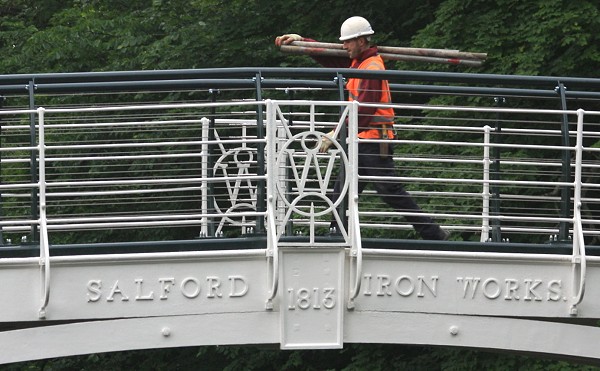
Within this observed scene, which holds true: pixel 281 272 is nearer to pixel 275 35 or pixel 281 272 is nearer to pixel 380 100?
pixel 380 100

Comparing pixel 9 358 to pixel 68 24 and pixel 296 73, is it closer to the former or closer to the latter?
pixel 296 73

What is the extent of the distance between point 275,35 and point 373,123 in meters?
9.83

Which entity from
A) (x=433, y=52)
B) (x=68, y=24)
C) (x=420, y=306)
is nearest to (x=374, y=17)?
(x=68, y=24)

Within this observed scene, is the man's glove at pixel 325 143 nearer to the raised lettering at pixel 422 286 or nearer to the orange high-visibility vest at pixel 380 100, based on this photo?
the orange high-visibility vest at pixel 380 100

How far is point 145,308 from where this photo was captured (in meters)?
10.2

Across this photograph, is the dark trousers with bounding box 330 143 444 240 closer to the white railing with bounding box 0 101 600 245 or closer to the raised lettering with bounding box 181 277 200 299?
the white railing with bounding box 0 101 600 245

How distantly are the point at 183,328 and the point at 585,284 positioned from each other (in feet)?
8.99

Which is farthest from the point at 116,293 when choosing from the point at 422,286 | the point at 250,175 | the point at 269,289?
the point at 422,286

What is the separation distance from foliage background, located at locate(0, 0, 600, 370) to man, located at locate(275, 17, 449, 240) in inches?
250

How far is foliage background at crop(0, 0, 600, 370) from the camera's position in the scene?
57.5 ft

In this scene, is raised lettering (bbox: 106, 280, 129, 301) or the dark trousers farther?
the dark trousers

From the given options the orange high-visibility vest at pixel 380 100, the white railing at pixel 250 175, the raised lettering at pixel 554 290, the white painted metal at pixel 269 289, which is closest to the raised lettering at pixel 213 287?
the white painted metal at pixel 269 289

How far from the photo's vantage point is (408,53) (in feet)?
38.4

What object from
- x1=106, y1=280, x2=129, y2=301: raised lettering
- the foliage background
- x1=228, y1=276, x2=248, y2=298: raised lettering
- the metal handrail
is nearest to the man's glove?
x1=228, y1=276, x2=248, y2=298: raised lettering
